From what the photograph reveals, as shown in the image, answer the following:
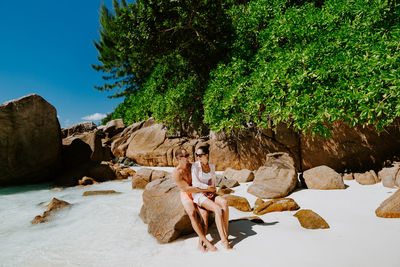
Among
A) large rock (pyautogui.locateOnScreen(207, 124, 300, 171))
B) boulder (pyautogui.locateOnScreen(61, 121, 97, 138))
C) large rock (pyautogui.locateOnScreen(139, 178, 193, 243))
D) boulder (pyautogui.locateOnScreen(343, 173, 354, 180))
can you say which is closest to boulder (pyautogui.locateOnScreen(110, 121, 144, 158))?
boulder (pyautogui.locateOnScreen(61, 121, 97, 138))

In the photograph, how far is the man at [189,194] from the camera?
127 inches

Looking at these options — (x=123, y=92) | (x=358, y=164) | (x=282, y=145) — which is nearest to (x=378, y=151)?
(x=358, y=164)

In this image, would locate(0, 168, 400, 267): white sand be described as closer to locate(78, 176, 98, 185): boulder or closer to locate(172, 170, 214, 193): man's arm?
locate(172, 170, 214, 193): man's arm

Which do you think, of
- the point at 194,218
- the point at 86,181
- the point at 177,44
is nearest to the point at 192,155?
the point at 86,181

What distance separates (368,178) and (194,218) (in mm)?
5350

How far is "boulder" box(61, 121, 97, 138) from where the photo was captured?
58.2ft

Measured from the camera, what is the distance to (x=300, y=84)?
554 centimetres

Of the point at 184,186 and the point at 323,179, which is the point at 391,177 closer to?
the point at 323,179

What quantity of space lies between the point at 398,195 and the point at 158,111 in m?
9.72

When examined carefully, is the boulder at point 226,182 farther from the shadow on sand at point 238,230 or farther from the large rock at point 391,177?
the large rock at point 391,177

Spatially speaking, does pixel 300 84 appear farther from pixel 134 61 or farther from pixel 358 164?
pixel 134 61

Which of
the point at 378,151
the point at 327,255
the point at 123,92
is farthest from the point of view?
the point at 123,92

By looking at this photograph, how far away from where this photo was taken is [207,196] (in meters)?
3.51

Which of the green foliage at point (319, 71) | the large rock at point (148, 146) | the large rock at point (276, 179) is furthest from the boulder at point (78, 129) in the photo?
the large rock at point (276, 179)
